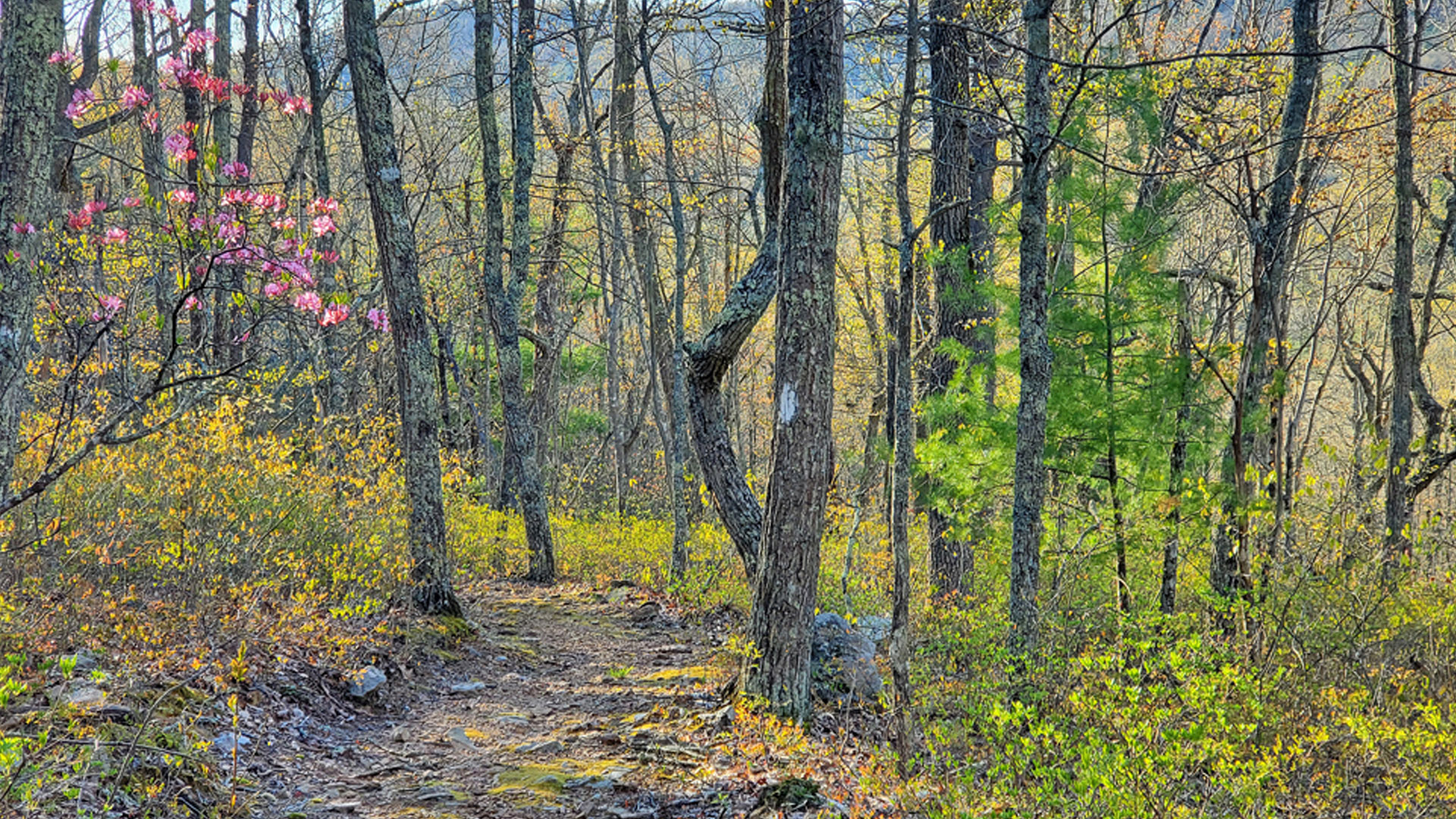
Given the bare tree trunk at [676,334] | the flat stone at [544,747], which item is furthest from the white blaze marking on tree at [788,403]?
the bare tree trunk at [676,334]

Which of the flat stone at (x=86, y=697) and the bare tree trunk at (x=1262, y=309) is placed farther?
the bare tree trunk at (x=1262, y=309)

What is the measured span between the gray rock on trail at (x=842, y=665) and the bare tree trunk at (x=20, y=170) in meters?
4.62

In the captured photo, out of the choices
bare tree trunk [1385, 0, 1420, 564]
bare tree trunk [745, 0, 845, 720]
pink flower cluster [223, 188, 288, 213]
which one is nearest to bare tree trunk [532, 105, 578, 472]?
pink flower cluster [223, 188, 288, 213]

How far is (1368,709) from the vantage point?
5.38 meters

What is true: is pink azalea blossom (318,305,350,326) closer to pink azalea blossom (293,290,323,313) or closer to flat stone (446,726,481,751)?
pink azalea blossom (293,290,323,313)

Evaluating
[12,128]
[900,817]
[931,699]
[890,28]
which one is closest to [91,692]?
[12,128]

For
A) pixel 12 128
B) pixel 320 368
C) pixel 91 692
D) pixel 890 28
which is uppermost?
pixel 890 28

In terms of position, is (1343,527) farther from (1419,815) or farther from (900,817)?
(900,817)

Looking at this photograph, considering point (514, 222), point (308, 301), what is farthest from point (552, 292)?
point (308, 301)

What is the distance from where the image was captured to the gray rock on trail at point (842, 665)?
6.15 m

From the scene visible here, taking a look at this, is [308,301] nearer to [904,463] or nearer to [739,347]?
[739,347]

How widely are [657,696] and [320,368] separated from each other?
8.08 metres

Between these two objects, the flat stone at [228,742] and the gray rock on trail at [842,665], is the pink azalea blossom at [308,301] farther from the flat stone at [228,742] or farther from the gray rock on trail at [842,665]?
the gray rock on trail at [842,665]

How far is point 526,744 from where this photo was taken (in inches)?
215
